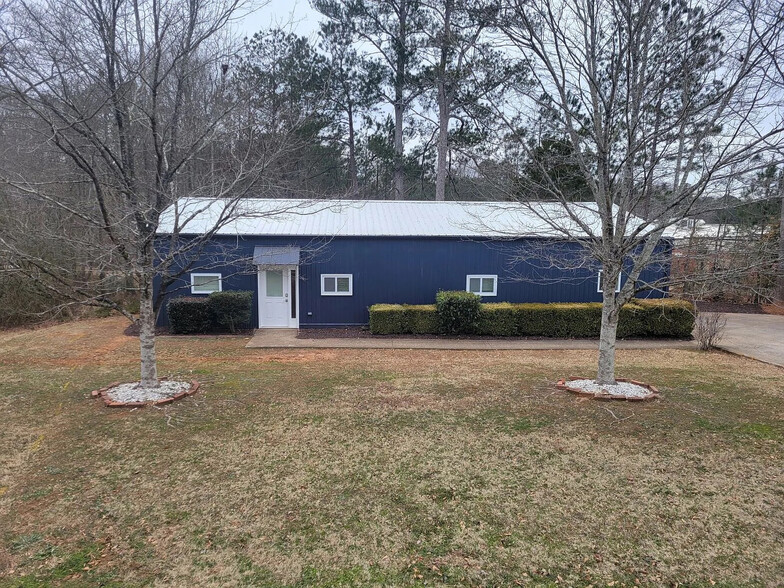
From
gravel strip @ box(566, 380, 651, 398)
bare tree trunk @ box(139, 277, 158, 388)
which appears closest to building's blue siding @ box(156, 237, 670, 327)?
gravel strip @ box(566, 380, 651, 398)

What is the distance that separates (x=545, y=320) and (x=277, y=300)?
7.32 meters

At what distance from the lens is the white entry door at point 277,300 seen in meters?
13.2

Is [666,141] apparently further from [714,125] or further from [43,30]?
[43,30]

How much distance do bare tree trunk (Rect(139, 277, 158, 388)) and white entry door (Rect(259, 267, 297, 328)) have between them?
646 centimetres

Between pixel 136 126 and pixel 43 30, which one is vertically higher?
pixel 43 30

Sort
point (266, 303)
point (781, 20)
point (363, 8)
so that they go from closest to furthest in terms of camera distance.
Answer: point (781, 20) < point (266, 303) < point (363, 8)

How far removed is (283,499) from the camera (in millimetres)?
4051

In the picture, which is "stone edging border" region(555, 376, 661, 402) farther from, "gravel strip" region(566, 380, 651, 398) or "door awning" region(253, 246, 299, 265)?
"door awning" region(253, 246, 299, 265)

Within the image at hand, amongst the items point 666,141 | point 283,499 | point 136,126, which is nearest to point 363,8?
point 136,126

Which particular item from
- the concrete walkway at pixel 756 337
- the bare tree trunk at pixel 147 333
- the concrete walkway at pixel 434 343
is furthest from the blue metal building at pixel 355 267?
the bare tree trunk at pixel 147 333

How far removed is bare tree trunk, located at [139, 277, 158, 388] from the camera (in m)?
6.45

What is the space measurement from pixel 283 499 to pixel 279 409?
7.96 feet

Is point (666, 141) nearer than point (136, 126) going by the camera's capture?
Yes

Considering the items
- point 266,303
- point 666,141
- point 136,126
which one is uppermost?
point 136,126
